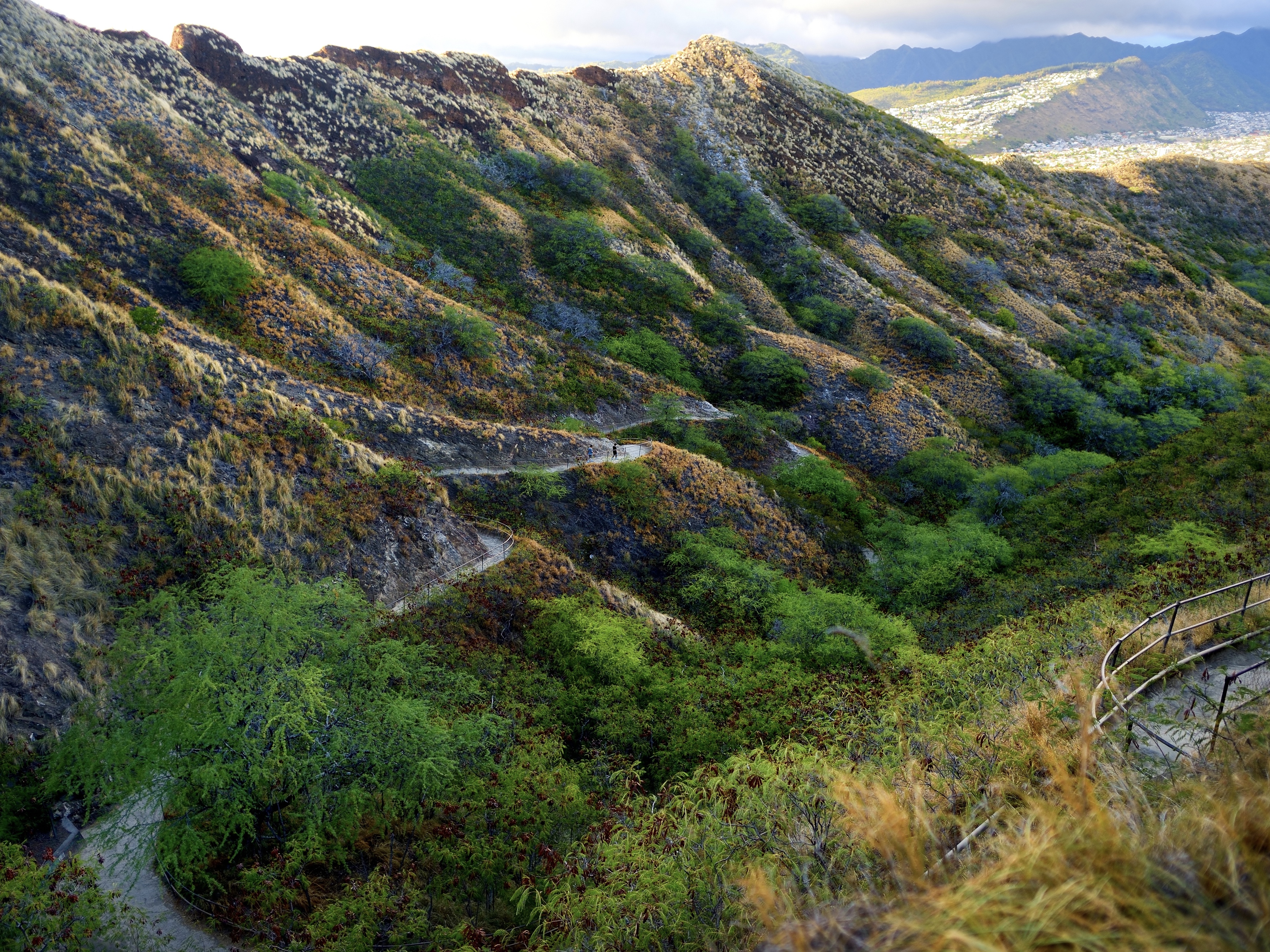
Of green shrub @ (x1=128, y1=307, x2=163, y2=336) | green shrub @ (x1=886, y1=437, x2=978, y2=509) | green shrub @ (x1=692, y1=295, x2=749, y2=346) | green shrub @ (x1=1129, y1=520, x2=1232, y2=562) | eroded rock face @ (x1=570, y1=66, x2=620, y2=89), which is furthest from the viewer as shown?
eroded rock face @ (x1=570, y1=66, x2=620, y2=89)

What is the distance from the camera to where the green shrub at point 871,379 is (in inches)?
1890

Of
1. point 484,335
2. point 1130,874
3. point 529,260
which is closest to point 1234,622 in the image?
point 1130,874

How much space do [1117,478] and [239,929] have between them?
38469mm

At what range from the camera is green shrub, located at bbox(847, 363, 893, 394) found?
1890 inches

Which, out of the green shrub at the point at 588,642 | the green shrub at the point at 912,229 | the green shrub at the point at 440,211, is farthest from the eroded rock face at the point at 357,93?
the green shrub at the point at 588,642

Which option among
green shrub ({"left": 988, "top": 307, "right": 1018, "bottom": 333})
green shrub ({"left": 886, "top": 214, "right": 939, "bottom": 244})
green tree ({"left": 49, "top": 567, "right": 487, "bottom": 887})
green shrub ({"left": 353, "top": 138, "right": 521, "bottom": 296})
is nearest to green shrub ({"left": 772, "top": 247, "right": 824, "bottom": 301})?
green shrub ({"left": 886, "top": 214, "right": 939, "bottom": 244})

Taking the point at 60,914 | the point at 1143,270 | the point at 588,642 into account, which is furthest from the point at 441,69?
the point at 1143,270

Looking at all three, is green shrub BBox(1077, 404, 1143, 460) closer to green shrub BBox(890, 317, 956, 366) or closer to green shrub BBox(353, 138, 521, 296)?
green shrub BBox(890, 317, 956, 366)

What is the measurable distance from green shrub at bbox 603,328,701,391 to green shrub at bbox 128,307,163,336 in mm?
27297

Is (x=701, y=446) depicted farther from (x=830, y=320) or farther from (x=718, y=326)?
(x=830, y=320)

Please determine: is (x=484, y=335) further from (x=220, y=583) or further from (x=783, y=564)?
(x=220, y=583)

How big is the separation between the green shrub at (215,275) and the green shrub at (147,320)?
6.79 meters

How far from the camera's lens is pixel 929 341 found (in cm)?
5291

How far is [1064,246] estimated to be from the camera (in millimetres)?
68250
